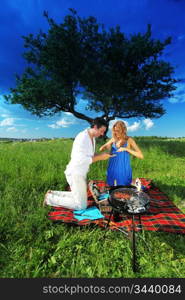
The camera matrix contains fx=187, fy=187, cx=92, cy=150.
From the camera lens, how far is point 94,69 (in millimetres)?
15555

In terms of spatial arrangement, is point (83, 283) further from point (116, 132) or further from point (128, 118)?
point (128, 118)

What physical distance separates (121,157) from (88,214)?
1738 mm

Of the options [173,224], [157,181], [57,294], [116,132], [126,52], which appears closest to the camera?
[57,294]

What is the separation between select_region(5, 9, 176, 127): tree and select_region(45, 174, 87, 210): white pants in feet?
41.3

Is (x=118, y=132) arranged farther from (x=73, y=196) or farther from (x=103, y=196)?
(x=73, y=196)

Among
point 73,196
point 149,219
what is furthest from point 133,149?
point 73,196

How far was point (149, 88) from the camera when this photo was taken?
55.8 ft

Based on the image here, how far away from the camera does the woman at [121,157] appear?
16.3ft

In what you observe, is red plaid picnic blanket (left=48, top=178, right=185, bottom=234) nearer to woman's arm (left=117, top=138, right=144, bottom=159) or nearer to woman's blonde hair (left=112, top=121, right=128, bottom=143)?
woman's arm (left=117, top=138, right=144, bottom=159)

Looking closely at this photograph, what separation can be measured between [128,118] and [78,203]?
53.4 ft

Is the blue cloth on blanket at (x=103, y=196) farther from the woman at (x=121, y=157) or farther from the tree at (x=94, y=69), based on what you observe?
the tree at (x=94, y=69)

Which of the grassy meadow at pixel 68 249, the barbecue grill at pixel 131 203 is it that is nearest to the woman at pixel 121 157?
the grassy meadow at pixel 68 249

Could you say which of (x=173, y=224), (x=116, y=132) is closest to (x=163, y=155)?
(x=116, y=132)

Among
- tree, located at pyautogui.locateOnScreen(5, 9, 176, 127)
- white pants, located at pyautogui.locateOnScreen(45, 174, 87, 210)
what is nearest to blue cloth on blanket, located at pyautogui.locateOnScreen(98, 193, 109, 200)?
white pants, located at pyautogui.locateOnScreen(45, 174, 87, 210)
